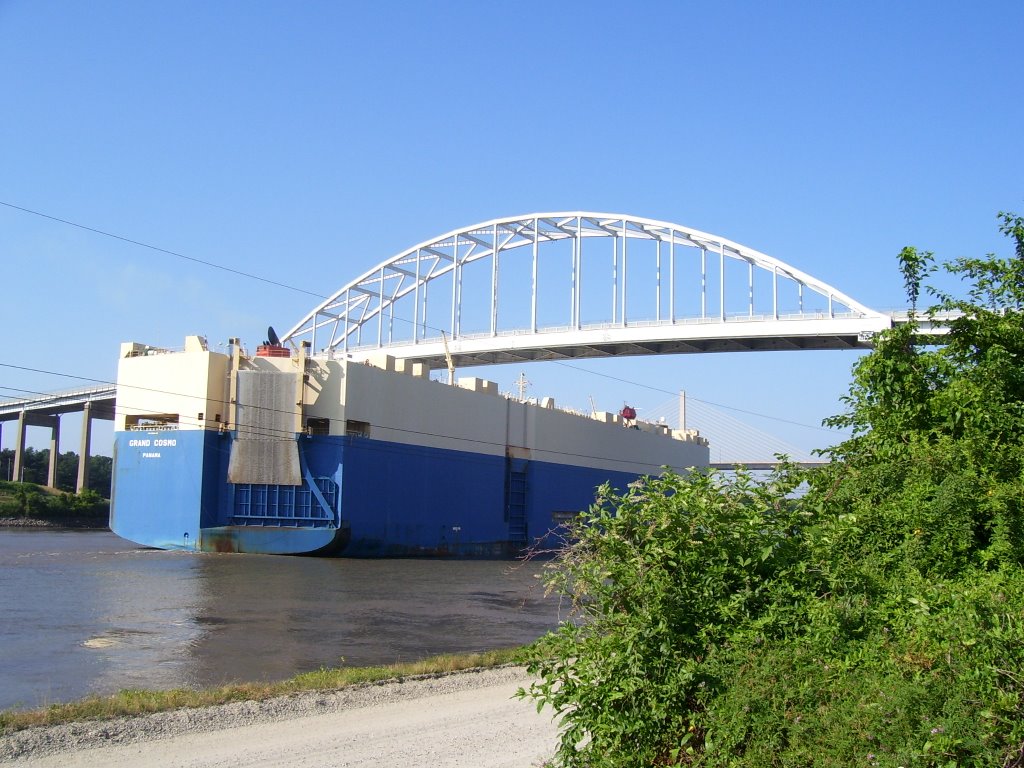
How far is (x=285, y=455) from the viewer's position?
86.1ft

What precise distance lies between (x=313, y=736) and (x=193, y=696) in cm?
148

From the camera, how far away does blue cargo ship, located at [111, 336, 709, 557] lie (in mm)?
26219

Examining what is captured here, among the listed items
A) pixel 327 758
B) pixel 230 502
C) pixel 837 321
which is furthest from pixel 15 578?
pixel 837 321

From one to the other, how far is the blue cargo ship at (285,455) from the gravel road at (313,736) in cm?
1906

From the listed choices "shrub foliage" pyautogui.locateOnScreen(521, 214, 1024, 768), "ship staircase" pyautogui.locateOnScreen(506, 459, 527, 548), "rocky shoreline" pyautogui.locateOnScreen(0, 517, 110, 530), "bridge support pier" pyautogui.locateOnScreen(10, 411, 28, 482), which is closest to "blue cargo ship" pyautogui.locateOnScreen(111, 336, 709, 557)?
"ship staircase" pyautogui.locateOnScreen(506, 459, 527, 548)

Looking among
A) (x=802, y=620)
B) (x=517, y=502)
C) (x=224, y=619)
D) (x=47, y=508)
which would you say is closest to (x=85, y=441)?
(x=47, y=508)

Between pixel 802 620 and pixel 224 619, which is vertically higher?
pixel 802 620

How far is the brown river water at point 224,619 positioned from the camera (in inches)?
380

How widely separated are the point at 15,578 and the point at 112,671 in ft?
39.2

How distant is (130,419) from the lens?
94.1ft

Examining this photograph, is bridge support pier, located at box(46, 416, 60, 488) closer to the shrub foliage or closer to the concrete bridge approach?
the concrete bridge approach

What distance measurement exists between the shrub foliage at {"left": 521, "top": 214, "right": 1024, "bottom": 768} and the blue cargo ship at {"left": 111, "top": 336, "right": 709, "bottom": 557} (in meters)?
22.1

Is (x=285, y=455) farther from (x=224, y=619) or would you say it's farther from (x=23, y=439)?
(x=23, y=439)

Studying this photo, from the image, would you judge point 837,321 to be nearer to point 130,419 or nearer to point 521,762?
point 130,419
